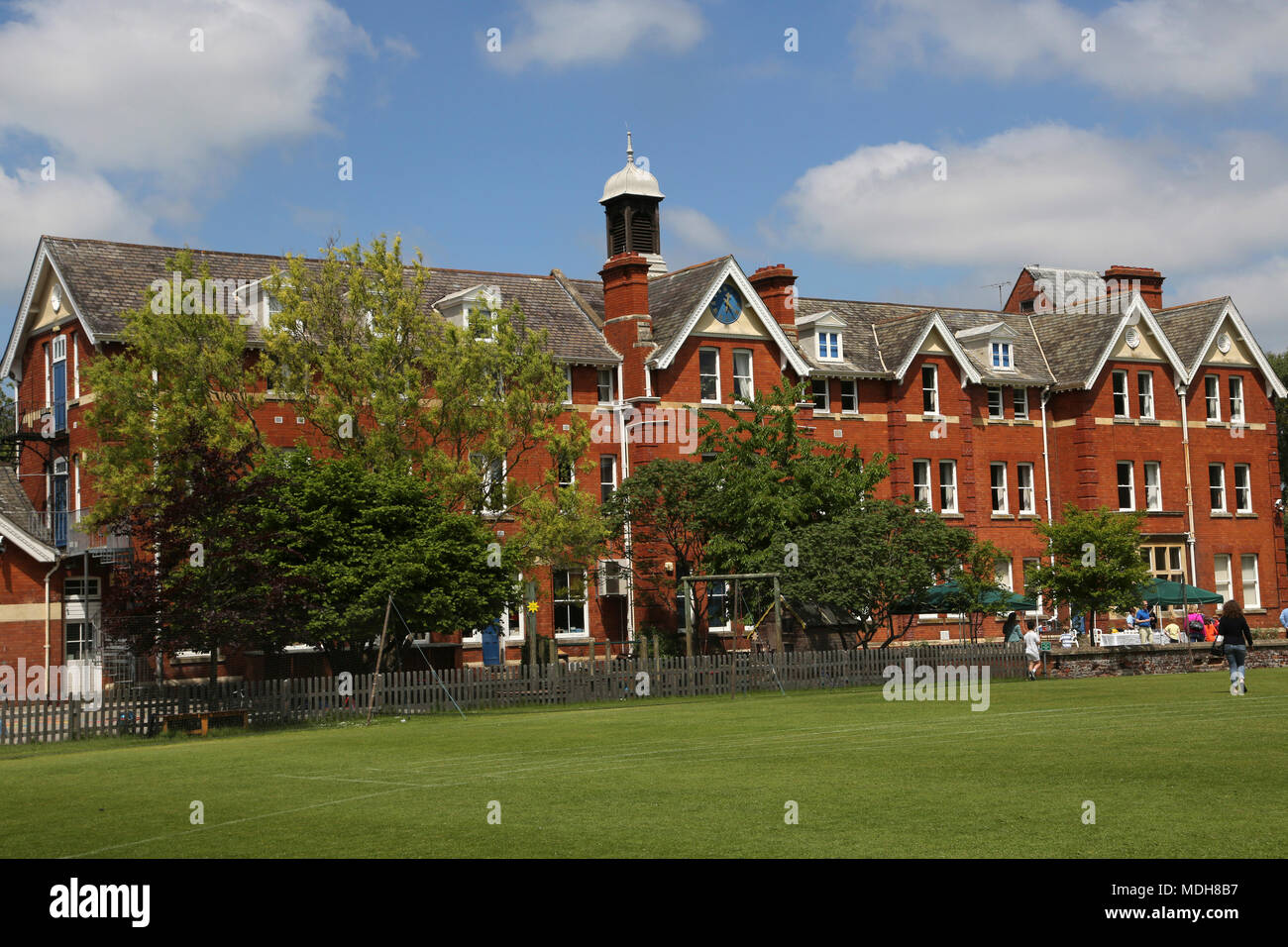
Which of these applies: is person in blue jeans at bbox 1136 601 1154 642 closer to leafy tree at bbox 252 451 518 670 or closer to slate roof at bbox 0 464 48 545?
leafy tree at bbox 252 451 518 670

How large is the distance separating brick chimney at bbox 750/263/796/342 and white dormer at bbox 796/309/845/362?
2.16ft

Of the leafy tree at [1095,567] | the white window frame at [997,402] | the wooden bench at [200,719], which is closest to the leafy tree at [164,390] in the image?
the wooden bench at [200,719]

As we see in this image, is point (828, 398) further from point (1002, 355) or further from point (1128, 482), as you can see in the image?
point (1128, 482)

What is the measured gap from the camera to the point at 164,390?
37.0 meters

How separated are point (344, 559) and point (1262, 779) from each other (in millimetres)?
22866

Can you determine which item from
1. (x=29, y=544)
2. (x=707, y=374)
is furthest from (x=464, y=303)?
(x=29, y=544)

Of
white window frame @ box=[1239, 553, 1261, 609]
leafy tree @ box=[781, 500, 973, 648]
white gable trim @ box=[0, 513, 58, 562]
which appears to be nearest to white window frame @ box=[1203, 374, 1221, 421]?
white window frame @ box=[1239, 553, 1261, 609]

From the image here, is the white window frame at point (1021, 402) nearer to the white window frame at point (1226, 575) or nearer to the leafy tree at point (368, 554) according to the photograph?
the white window frame at point (1226, 575)

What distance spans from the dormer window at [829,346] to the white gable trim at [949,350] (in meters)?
2.27

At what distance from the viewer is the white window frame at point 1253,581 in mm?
61309

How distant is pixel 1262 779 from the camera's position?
14969 mm

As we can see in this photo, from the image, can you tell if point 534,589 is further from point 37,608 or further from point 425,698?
point 37,608

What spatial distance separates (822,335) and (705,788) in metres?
41.0
